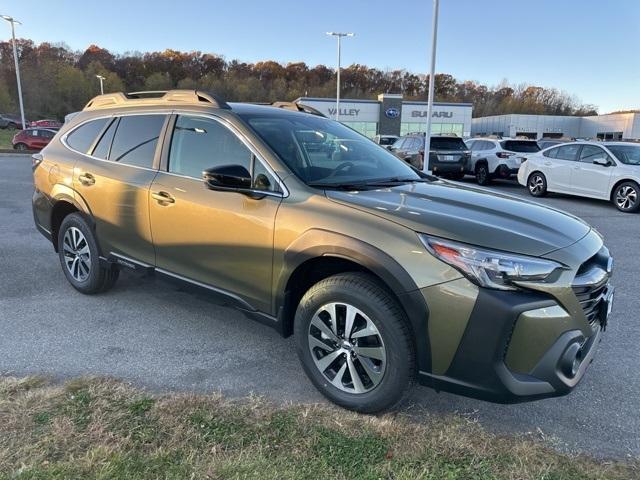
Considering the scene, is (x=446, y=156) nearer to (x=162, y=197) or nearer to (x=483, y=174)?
(x=483, y=174)

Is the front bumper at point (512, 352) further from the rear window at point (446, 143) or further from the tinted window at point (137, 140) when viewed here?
the rear window at point (446, 143)

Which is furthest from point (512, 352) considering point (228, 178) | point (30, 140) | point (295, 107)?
point (30, 140)

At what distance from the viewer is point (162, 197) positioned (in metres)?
3.74

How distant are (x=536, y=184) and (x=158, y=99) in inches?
459

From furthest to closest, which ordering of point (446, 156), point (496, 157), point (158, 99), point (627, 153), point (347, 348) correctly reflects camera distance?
point (496, 157) → point (446, 156) → point (627, 153) → point (158, 99) → point (347, 348)

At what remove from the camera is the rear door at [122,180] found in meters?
3.96

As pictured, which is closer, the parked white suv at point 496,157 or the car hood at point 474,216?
the car hood at point 474,216

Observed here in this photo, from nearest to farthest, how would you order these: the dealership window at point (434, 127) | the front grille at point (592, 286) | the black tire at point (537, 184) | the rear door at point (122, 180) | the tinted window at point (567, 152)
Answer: the front grille at point (592, 286)
the rear door at point (122, 180)
the tinted window at point (567, 152)
the black tire at point (537, 184)
the dealership window at point (434, 127)

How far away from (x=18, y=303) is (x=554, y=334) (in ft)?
15.0

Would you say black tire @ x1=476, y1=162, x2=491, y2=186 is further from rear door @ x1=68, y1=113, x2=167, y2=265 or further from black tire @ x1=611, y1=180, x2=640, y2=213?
rear door @ x1=68, y1=113, x2=167, y2=265

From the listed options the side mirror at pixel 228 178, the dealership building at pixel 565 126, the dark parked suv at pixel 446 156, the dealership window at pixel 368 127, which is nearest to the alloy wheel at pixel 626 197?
the dark parked suv at pixel 446 156

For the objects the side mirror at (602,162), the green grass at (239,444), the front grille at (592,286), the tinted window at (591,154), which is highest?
the tinted window at (591,154)

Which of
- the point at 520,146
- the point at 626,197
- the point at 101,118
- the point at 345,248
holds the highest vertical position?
the point at 101,118

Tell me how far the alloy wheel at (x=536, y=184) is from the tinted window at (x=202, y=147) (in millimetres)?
11629
